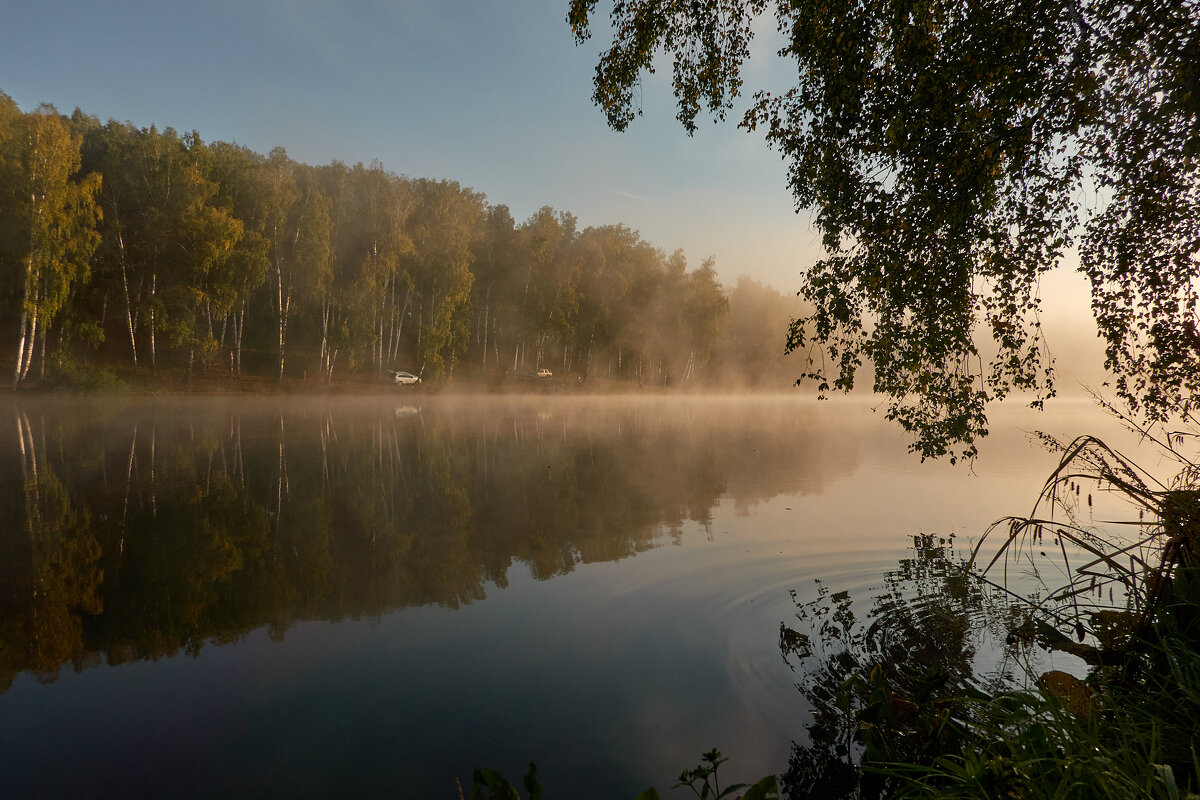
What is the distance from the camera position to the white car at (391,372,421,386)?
4578 cm

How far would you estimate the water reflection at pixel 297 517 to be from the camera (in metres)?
6.03

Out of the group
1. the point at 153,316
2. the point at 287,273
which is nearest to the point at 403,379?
the point at 287,273

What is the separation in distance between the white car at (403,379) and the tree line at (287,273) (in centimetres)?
134

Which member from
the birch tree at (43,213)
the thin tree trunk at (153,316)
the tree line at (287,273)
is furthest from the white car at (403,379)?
the birch tree at (43,213)

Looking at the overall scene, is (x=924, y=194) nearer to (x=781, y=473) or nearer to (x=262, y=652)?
(x=262, y=652)

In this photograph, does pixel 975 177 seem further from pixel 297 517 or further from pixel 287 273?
pixel 287 273

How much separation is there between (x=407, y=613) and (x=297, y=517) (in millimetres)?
4657

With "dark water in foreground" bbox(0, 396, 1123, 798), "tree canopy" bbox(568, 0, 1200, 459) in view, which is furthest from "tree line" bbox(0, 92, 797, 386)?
"tree canopy" bbox(568, 0, 1200, 459)

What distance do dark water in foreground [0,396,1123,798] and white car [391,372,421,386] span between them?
3072cm

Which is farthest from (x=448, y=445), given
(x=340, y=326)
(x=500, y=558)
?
(x=340, y=326)

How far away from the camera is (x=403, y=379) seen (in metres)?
45.8

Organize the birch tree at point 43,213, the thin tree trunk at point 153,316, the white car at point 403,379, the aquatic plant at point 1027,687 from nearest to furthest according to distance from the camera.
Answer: the aquatic plant at point 1027,687
the birch tree at point 43,213
the thin tree trunk at point 153,316
the white car at point 403,379

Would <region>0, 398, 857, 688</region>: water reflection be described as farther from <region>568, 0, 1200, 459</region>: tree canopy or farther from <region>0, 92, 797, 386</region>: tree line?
<region>0, 92, 797, 386</region>: tree line

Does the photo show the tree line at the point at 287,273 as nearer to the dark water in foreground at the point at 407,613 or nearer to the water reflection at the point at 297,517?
the water reflection at the point at 297,517
